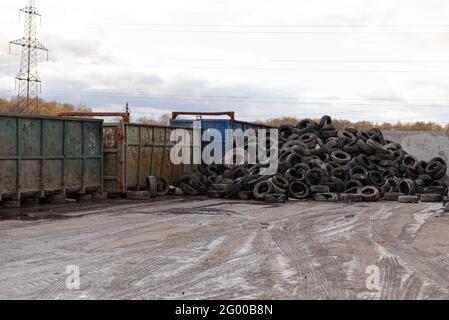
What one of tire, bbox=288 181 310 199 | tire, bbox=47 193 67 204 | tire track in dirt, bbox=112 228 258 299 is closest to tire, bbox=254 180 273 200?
tire, bbox=288 181 310 199

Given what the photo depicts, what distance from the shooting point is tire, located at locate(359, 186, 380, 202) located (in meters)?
17.0

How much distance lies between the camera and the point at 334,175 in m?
18.4

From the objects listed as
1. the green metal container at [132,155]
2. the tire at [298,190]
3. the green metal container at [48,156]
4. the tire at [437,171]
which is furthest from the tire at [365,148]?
the green metal container at [48,156]

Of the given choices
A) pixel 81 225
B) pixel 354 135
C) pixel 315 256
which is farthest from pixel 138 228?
pixel 354 135

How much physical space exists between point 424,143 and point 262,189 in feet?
44.0

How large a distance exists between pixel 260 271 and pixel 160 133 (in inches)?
498

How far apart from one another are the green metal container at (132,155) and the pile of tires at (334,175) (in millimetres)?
1279

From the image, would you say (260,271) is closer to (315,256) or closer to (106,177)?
(315,256)

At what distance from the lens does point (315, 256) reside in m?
8.05

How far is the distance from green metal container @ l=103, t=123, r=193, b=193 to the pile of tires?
128 centimetres

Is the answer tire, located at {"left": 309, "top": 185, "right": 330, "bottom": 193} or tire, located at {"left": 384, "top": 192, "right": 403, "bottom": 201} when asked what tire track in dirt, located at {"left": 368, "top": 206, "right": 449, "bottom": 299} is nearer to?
tire, located at {"left": 309, "top": 185, "right": 330, "bottom": 193}

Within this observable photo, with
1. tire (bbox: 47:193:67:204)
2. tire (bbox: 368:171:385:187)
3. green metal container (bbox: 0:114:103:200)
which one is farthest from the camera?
tire (bbox: 368:171:385:187)

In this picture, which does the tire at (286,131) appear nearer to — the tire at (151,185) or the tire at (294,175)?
the tire at (294,175)

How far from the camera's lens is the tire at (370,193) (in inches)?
668
